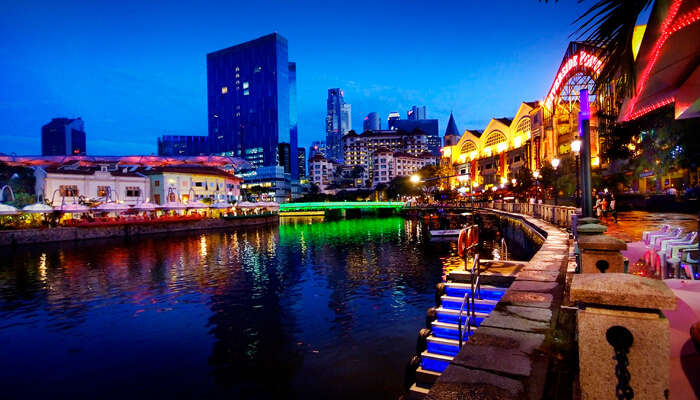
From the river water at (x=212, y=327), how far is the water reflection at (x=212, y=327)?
0.17 feet

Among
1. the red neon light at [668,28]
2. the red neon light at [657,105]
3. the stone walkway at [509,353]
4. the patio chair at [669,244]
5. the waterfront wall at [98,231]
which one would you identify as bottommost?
the waterfront wall at [98,231]

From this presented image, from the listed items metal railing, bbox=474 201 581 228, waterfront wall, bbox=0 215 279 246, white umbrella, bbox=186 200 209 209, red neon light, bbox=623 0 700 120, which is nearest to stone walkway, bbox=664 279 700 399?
red neon light, bbox=623 0 700 120

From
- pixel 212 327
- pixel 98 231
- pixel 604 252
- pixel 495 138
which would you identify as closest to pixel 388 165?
pixel 495 138

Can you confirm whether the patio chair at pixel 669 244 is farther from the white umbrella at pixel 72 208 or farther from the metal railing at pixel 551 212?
the white umbrella at pixel 72 208

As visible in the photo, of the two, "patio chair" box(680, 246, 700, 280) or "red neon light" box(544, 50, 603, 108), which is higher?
"red neon light" box(544, 50, 603, 108)

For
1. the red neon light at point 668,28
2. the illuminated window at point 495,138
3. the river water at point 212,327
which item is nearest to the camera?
the red neon light at point 668,28

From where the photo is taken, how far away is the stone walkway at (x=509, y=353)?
4113mm

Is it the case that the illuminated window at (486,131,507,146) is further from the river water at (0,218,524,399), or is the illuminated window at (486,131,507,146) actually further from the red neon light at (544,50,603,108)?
the river water at (0,218,524,399)

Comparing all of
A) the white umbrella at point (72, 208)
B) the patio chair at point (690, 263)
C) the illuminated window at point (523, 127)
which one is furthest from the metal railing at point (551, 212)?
the white umbrella at point (72, 208)

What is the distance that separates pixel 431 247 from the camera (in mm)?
37500

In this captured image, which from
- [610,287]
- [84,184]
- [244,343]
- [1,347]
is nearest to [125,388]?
[244,343]

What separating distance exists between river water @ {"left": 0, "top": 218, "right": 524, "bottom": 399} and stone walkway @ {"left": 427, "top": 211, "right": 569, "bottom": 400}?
15.0ft

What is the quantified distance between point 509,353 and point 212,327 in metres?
12.8

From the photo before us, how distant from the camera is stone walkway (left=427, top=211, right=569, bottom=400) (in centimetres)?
411
